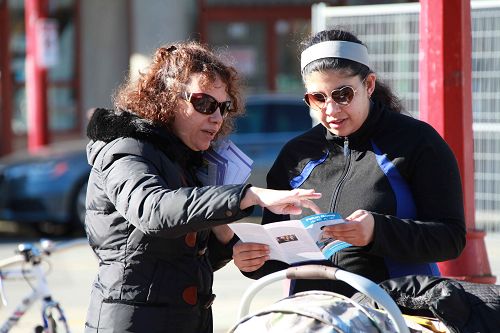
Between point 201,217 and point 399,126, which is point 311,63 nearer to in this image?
point 399,126

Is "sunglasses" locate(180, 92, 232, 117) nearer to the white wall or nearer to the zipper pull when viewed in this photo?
the zipper pull

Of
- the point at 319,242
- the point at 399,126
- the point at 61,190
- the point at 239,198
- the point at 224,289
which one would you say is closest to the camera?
the point at 239,198

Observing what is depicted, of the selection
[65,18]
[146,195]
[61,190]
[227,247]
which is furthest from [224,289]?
[65,18]

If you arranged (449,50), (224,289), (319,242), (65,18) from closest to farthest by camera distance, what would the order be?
(319,242)
(449,50)
(224,289)
(65,18)

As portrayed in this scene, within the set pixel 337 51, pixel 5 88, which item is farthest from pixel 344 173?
pixel 5 88

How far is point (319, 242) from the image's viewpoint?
3.45m

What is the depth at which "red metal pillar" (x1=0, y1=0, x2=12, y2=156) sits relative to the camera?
58.5 ft

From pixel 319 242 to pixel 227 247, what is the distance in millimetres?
448

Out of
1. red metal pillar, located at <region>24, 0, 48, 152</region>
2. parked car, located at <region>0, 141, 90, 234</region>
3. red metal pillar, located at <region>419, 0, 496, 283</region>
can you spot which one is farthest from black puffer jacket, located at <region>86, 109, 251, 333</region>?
red metal pillar, located at <region>24, 0, 48, 152</region>

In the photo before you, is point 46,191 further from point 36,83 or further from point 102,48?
point 102,48

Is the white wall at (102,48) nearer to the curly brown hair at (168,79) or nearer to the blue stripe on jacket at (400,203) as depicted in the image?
the curly brown hair at (168,79)

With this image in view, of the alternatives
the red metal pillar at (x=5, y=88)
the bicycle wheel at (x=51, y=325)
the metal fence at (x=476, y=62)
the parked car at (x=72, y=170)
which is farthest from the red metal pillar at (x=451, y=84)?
the red metal pillar at (x=5, y=88)

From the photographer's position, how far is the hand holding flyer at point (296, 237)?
3152 mm

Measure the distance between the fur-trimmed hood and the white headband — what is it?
542mm
